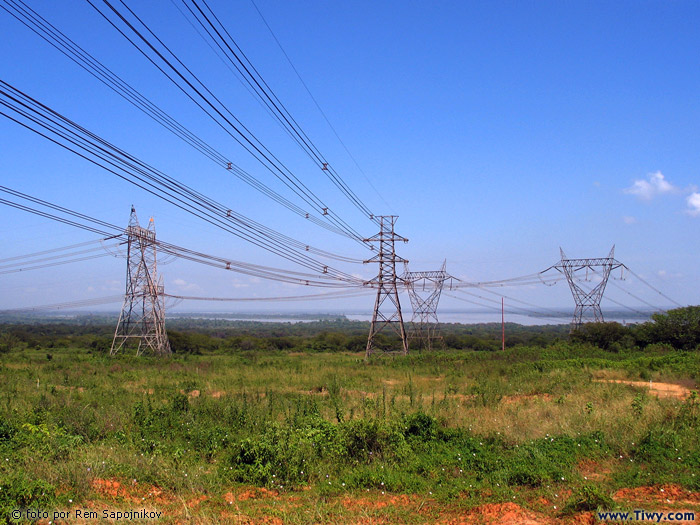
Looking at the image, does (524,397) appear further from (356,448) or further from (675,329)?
(675,329)

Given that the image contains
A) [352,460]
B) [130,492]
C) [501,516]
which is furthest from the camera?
[352,460]

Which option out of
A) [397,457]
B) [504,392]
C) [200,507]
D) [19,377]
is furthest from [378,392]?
[19,377]

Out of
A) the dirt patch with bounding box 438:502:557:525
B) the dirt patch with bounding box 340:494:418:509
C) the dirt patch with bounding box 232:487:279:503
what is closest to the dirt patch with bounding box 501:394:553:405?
the dirt patch with bounding box 340:494:418:509

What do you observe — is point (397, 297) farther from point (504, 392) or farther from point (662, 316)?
point (662, 316)

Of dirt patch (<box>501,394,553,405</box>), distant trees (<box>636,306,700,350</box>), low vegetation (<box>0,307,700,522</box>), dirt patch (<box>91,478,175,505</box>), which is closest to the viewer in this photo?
dirt patch (<box>91,478,175,505</box>)

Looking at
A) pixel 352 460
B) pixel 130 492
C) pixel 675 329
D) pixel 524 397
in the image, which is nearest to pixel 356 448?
pixel 352 460

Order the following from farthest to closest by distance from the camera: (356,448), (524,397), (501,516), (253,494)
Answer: (524,397) < (356,448) < (253,494) < (501,516)

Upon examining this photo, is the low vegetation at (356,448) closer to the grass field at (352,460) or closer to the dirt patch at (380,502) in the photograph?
the grass field at (352,460)

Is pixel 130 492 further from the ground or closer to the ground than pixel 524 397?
closer to the ground

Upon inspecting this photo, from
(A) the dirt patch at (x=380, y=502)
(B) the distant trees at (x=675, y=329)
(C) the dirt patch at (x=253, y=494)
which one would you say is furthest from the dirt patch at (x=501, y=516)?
(B) the distant trees at (x=675, y=329)

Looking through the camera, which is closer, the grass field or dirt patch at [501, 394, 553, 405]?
the grass field

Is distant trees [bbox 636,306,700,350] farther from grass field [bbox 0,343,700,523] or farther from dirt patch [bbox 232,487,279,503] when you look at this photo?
dirt patch [bbox 232,487,279,503]

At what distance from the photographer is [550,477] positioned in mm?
7574

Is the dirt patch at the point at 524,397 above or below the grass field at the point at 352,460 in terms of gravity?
above
